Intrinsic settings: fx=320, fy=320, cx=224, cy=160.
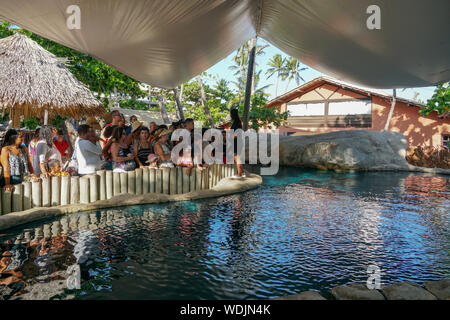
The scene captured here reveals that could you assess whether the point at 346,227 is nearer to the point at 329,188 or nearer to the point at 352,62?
the point at 352,62

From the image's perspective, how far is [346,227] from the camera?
4.99 metres

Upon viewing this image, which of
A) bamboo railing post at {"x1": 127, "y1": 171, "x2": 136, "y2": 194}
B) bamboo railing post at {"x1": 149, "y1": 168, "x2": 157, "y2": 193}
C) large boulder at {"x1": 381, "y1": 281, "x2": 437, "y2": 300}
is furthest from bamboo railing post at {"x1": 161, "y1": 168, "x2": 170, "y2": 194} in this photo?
large boulder at {"x1": 381, "y1": 281, "x2": 437, "y2": 300}

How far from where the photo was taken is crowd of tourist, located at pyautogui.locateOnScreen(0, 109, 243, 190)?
5.12 metres

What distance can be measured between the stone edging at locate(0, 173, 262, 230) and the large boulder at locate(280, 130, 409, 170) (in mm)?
6655

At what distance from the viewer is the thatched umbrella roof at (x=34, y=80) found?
8633 mm

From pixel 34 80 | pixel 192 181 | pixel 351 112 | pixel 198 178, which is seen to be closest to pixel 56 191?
pixel 192 181

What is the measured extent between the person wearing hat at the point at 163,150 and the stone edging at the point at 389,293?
5.17 meters

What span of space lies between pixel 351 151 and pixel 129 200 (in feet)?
36.4

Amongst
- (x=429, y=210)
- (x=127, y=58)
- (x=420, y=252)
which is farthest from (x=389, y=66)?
(x=127, y=58)

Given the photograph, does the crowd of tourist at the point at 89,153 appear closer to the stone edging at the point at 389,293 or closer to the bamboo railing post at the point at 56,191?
the bamboo railing post at the point at 56,191

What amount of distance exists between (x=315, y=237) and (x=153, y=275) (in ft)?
7.68

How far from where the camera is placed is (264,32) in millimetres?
8117

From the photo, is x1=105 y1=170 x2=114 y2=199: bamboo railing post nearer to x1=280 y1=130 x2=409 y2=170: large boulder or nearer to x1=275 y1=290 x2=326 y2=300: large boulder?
x1=275 y1=290 x2=326 y2=300: large boulder

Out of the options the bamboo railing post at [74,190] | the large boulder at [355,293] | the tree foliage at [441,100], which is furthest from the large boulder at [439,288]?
the tree foliage at [441,100]
